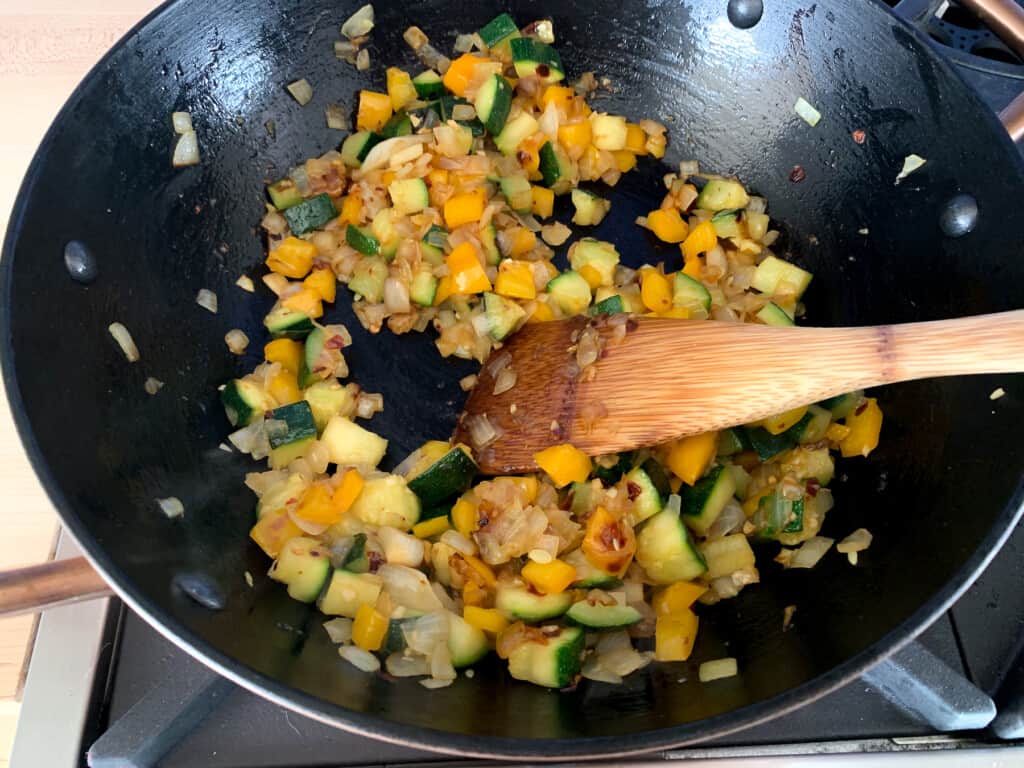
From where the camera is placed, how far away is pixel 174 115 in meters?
1.73

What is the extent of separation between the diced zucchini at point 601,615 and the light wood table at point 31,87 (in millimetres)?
1007

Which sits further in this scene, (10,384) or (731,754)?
(731,754)

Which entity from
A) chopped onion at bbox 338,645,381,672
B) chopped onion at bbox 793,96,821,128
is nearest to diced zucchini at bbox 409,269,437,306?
chopped onion at bbox 338,645,381,672

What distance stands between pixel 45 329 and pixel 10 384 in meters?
0.15

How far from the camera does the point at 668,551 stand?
5.11 ft

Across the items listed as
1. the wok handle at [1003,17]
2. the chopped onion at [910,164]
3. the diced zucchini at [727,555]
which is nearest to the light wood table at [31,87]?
the diced zucchini at [727,555]

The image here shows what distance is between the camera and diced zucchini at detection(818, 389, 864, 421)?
1.71 meters

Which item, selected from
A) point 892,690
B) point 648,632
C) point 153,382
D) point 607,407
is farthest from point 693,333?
point 153,382

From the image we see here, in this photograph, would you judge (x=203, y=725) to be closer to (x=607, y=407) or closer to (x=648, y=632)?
(x=648, y=632)

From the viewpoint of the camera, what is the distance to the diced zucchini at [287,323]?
1.85 m

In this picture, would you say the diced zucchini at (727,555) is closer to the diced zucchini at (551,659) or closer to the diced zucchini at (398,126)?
the diced zucchini at (551,659)

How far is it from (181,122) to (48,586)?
97 centimetres

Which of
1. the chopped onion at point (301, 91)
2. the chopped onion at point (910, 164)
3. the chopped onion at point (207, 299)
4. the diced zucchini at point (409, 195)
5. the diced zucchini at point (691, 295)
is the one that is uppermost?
the chopped onion at point (301, 91)

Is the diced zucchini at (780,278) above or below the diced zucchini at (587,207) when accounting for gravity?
below
